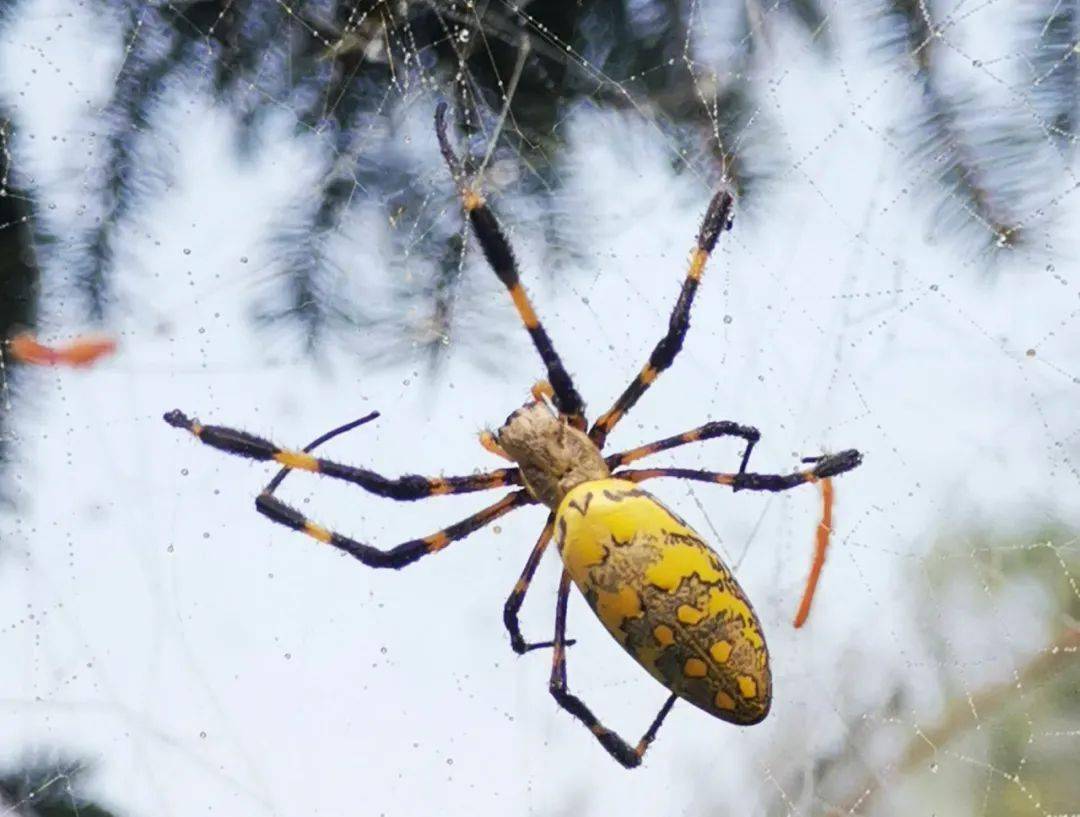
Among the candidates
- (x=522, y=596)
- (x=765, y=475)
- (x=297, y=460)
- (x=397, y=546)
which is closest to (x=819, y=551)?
(x=765, y=475)

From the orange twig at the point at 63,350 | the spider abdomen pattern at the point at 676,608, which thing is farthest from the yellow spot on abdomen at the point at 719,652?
the orange twig at the point at 63,350

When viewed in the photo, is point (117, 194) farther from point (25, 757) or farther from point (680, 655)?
point (680, 655)

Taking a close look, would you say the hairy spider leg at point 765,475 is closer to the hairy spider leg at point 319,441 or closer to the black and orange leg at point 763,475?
the black and orange leg at point 763,475

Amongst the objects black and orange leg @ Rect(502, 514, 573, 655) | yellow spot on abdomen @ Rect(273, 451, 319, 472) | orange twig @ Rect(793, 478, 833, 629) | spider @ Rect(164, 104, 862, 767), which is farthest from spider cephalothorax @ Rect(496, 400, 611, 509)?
orange twig @ Rect(793, 478, 833, 629)

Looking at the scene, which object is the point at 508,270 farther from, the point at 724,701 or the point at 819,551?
the point at 819,551

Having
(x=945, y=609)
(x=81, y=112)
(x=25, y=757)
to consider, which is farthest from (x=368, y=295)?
(x=945, y=609)

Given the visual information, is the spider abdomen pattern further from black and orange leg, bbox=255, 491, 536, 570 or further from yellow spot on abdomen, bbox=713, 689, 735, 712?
black and orange leg, bbox=255, 491, 536, 570
